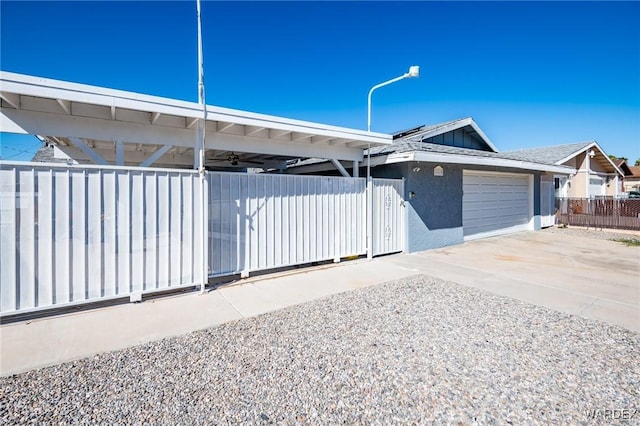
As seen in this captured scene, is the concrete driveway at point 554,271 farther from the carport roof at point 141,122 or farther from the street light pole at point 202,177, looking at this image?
the street light pole at point 202,177

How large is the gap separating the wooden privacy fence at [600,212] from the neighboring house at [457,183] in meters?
1.04

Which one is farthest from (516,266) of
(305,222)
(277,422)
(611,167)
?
(611,167)

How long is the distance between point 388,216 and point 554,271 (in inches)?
155

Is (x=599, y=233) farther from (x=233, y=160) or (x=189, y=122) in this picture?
(x=189, y=122)

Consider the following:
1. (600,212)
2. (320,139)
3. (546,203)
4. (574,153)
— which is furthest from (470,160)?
(574,153)

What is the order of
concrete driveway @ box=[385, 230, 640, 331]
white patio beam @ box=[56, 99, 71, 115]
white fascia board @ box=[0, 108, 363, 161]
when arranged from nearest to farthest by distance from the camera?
white patio beam @ box=[56, 99, 71, 115], white fascia board @ box=[0, 108, 363, 161], concrete driveway @ box=[385, 230, 640, 331]

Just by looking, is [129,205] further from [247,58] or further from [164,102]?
[247,58]

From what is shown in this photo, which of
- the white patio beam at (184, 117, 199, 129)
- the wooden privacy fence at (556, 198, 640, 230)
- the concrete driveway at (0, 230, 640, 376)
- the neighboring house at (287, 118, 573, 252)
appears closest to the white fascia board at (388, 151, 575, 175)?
the neighboring house at (287, 118, 573, 252)

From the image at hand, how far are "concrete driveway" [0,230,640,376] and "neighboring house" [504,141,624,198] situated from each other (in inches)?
393

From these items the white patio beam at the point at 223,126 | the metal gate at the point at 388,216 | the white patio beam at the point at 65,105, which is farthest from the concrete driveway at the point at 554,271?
the white patio beam at the point at 65,105

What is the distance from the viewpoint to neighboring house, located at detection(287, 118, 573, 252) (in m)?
8.78

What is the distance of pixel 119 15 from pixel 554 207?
63.2 ft

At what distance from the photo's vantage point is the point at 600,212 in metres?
14.6

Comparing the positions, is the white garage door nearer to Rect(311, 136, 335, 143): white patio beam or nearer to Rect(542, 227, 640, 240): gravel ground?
Rect(542, 227, 640, 240): gravel ground
